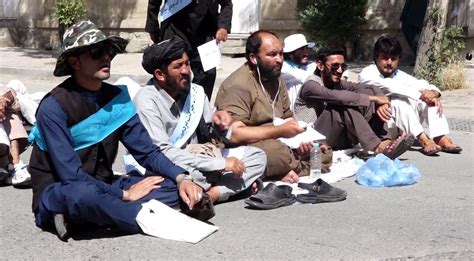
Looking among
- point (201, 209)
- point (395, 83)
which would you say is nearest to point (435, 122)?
point (395, 83)

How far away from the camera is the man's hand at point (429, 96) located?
739 centimetres

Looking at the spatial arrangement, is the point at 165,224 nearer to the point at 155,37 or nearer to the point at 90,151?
the point at 90,151

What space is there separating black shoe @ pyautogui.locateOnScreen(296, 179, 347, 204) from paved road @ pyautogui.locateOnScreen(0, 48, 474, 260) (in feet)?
0.24

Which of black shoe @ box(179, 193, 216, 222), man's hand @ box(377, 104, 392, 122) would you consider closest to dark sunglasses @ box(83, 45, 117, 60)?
black shoe @ box(179, 193, 216, 222)

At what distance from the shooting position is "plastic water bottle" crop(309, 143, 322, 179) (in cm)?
644

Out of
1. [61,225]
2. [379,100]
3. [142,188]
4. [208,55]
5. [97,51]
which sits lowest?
[61,225]

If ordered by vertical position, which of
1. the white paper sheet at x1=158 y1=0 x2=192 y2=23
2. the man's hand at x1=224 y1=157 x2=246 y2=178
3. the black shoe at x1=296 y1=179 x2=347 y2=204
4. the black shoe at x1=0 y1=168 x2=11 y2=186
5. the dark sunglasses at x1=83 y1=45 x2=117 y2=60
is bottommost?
the black shoe at x1=0 y1=168 x2=11 y2=186

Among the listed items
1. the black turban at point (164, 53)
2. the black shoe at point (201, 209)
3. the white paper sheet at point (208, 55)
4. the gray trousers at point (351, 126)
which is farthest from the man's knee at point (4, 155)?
the gray trousers at point (351, 126)

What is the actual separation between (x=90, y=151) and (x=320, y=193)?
71.3 inches

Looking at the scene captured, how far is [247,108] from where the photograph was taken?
6.17 meters

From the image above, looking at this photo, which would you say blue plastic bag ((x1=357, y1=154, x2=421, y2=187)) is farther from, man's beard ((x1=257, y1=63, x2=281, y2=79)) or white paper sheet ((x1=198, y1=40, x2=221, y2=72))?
white paper sheet ((x1=198, y1=40, x2=221, y2=72))

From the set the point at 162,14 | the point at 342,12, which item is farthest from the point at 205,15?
the point at 342,12

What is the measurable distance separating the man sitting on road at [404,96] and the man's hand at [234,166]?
2454mm

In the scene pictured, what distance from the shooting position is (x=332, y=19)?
1484 centimetres
